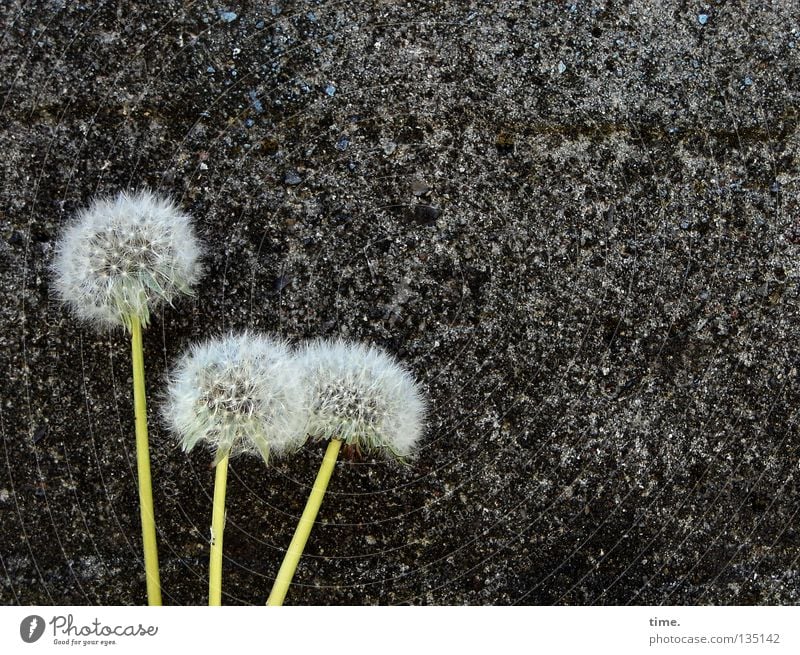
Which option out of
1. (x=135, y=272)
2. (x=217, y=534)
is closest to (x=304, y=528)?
(x=217, y=534)

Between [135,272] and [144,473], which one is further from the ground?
[135,272]

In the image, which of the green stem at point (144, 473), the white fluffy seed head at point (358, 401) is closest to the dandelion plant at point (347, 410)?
the white fluffy seed head at point (358, 401)

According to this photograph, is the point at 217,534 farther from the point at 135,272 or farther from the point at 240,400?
the point at 135,272

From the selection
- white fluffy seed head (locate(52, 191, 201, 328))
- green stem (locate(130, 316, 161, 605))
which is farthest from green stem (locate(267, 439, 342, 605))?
white fluffy seed head (locate(52, 191, 201, 328))

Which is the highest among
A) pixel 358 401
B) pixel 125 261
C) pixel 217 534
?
pixel 125 261

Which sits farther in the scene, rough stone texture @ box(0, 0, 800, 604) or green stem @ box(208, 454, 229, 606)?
rough stone texture @ box(0, 0, 800, 604)

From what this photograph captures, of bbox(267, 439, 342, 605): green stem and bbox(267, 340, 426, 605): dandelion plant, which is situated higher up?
bbox(267, 340, 426, 605): dandelion plant

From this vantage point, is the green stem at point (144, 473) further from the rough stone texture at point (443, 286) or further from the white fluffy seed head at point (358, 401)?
the white fluffy seed head at point (358, 401)

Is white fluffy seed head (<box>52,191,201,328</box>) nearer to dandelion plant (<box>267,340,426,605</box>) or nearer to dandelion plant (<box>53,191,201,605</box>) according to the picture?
dandelion plant (<box>53,191,201,605</box>)
